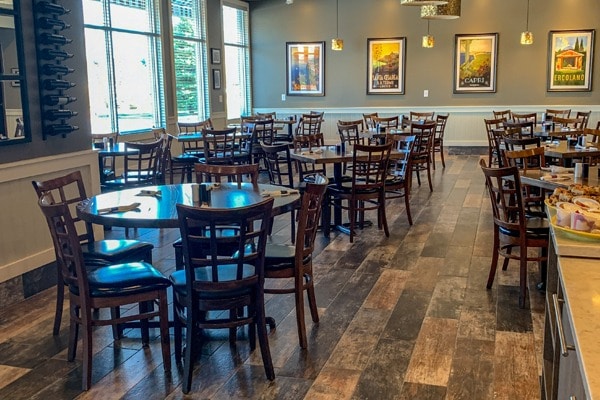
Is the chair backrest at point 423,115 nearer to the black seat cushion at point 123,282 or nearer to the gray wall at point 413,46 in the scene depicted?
the gray wall at point 413,46

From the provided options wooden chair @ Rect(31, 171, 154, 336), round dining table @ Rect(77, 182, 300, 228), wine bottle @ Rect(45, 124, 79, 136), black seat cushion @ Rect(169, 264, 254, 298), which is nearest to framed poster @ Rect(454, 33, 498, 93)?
round dining table @ Rect(77, 182, 300, 228)

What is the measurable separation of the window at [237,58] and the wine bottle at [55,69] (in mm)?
8453

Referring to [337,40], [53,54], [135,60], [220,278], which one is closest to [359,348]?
[220,278]

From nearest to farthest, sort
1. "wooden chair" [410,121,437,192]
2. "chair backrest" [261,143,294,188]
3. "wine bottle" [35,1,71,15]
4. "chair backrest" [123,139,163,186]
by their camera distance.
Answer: "wine bottle" [35,1,71,15] < "chair backrest" [123,139,163,186] < "chair backrest" [261,143,294,188] < "wooden chair" [410,121,437,192]

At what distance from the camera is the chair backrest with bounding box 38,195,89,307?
290 cm

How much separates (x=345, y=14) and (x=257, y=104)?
2.87 meters

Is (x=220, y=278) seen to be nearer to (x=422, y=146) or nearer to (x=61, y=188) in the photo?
(x=61, y=188)

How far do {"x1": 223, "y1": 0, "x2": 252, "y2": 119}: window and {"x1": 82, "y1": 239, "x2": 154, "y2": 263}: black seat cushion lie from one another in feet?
31.4

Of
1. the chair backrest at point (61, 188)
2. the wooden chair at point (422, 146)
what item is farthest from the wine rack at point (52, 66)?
the wooden chair at point (422, 146)

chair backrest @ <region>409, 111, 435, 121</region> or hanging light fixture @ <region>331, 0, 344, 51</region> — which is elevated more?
hanging light fixture @ <region>331, 0, 344, 51</region>

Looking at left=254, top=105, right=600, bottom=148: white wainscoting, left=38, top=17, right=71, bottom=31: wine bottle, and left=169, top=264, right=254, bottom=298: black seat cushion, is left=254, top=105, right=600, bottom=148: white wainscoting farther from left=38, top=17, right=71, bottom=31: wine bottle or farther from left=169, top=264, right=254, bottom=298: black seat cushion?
left=169, top=264, right=254, bottom=298: black seat cushion

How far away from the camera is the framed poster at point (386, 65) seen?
1296cm

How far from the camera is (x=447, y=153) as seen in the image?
1266 cm

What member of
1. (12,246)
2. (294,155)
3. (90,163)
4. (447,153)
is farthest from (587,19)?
(12,246)
